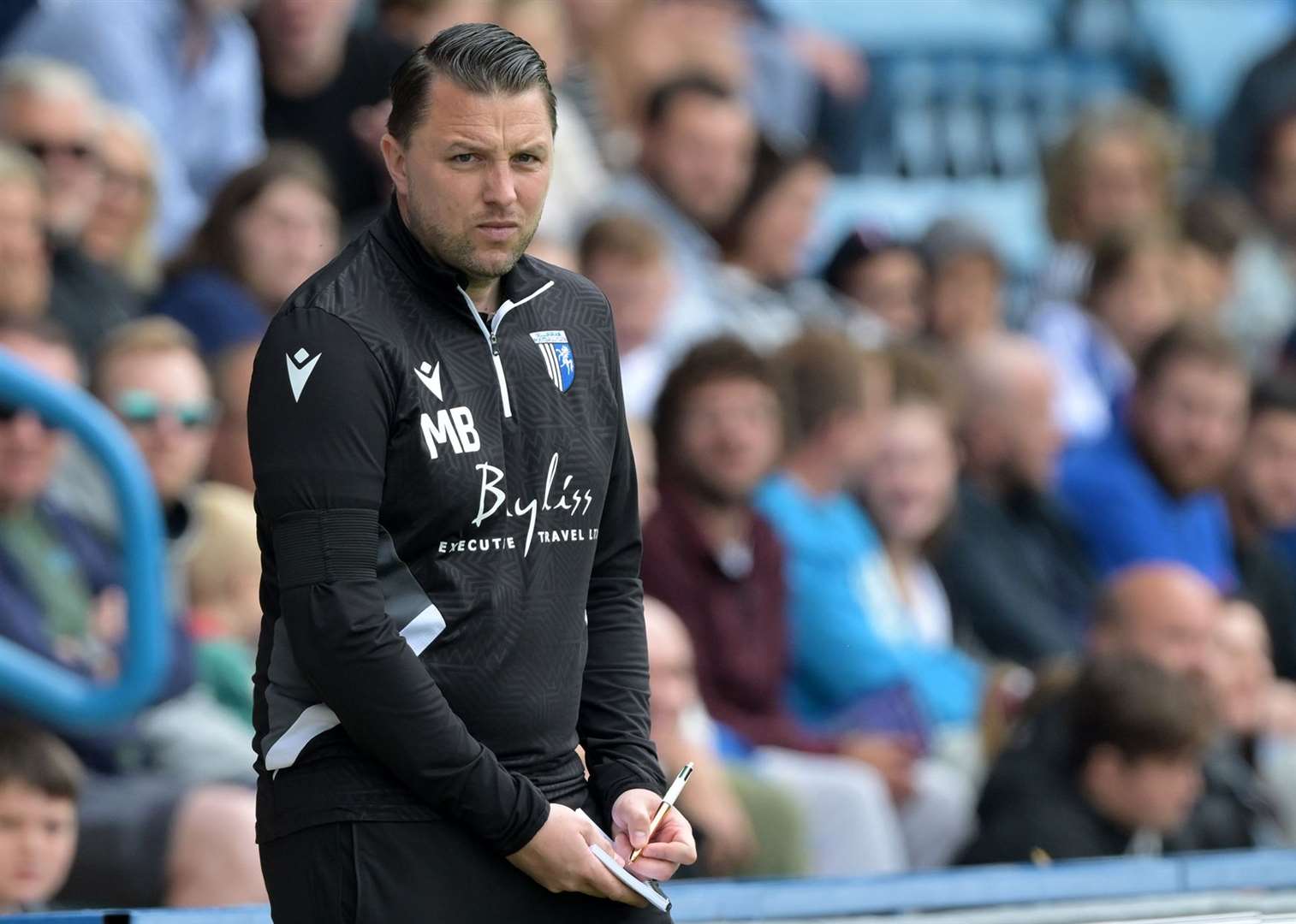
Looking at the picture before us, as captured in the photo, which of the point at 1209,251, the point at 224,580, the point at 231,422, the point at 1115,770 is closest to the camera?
the point at 224,580

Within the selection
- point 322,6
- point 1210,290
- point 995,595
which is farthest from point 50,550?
point 1210,290

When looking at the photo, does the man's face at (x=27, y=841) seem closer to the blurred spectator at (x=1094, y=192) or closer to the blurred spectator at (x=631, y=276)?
the blurred spectator at (x=631, y=276)

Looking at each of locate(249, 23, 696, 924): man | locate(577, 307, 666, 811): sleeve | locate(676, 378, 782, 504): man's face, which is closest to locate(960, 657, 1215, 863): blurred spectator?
locate(676, 378, 782, 504): man's face

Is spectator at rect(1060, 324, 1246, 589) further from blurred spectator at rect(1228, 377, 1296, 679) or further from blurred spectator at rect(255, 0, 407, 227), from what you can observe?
blurred spectator at rect(255, 0, 407, 227)

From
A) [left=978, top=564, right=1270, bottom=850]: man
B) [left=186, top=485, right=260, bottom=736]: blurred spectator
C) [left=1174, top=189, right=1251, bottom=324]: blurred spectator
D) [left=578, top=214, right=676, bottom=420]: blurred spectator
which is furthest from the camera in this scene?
[left=1174, top=189, right=1251, bottom=324]: blurred spectator

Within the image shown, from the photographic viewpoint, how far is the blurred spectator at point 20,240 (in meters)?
5.48

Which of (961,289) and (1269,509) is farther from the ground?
(961,289)

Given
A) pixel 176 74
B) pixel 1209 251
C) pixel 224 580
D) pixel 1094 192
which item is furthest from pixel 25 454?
pixel 1209 251

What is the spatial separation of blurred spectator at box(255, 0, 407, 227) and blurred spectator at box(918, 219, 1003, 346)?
2426 mm

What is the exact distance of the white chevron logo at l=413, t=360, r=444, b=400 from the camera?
98.9 inches

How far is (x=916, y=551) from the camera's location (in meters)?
7.03

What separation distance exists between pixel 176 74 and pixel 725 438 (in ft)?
6.87

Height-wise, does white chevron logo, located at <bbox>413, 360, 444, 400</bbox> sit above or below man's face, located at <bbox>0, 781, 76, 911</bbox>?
above

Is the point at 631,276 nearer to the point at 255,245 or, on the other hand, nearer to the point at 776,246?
the point at 255,245
